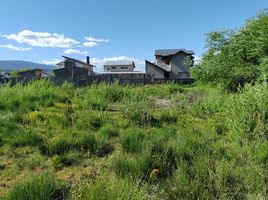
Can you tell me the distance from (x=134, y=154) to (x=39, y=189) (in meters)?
1.69

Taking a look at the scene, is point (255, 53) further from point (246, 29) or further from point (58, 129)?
point (58, 129)

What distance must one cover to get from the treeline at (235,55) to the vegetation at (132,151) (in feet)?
11.8

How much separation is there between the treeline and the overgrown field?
403cm

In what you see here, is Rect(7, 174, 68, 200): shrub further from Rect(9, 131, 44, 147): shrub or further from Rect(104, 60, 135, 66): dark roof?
Rect(104, 60, 135, 66): dark roof

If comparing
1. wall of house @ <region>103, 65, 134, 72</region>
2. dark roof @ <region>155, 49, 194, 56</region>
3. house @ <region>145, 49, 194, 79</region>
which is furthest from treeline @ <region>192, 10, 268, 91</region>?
wall of house @ <region>103, 65, 134, 72</region>

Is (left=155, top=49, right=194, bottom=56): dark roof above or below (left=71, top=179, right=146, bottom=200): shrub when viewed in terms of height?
above

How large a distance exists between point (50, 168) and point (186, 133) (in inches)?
94.1

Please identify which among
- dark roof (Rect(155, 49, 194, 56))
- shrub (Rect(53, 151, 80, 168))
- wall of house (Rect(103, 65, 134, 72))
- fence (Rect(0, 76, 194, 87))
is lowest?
shrub (Rect(53, 151, 80, 168))

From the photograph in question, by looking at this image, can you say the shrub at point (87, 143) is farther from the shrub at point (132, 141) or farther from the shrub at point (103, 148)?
the shrub at point (132, 141)

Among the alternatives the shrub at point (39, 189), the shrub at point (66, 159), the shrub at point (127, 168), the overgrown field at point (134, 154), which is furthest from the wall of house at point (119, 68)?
the shrub at point (39, 189)

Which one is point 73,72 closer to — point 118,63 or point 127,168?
point 127,168

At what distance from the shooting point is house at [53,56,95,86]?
23.2 m

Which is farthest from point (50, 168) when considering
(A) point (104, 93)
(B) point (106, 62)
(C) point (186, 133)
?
(B) point (106, 62)

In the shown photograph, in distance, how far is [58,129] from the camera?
6.20m
